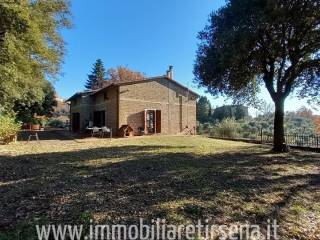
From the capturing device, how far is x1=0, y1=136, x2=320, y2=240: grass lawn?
178 inches

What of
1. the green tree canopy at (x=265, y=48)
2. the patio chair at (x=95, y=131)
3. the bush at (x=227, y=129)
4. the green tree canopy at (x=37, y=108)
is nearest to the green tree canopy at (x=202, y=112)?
the bush at (x=227, y=129)

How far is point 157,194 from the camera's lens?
227 inches

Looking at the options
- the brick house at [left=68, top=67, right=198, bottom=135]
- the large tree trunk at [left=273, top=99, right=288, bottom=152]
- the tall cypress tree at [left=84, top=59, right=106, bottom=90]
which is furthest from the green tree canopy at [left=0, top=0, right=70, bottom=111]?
the tall cypress tree at [left=84, top=59, right=106, bottom=90]

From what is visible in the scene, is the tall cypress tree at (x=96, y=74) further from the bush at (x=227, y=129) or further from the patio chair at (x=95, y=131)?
the bush at (x=227, y=129)

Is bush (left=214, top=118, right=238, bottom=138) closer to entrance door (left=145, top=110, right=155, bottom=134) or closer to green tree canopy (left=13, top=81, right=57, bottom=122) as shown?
entrance door (left=145, top=110, right=155, bottom=134)

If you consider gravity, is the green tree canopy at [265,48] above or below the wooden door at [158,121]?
above

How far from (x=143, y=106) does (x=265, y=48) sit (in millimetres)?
14392

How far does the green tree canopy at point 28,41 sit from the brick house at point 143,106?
743cm

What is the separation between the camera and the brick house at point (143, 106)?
23.8m

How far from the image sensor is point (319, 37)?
11734 mm

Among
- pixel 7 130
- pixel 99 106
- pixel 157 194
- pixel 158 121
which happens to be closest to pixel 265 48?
pixel 157 194

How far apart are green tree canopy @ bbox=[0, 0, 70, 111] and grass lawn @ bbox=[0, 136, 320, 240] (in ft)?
14.8

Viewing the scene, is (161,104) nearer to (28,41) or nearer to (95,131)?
(95,131)

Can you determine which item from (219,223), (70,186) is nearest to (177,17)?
(70,186)
